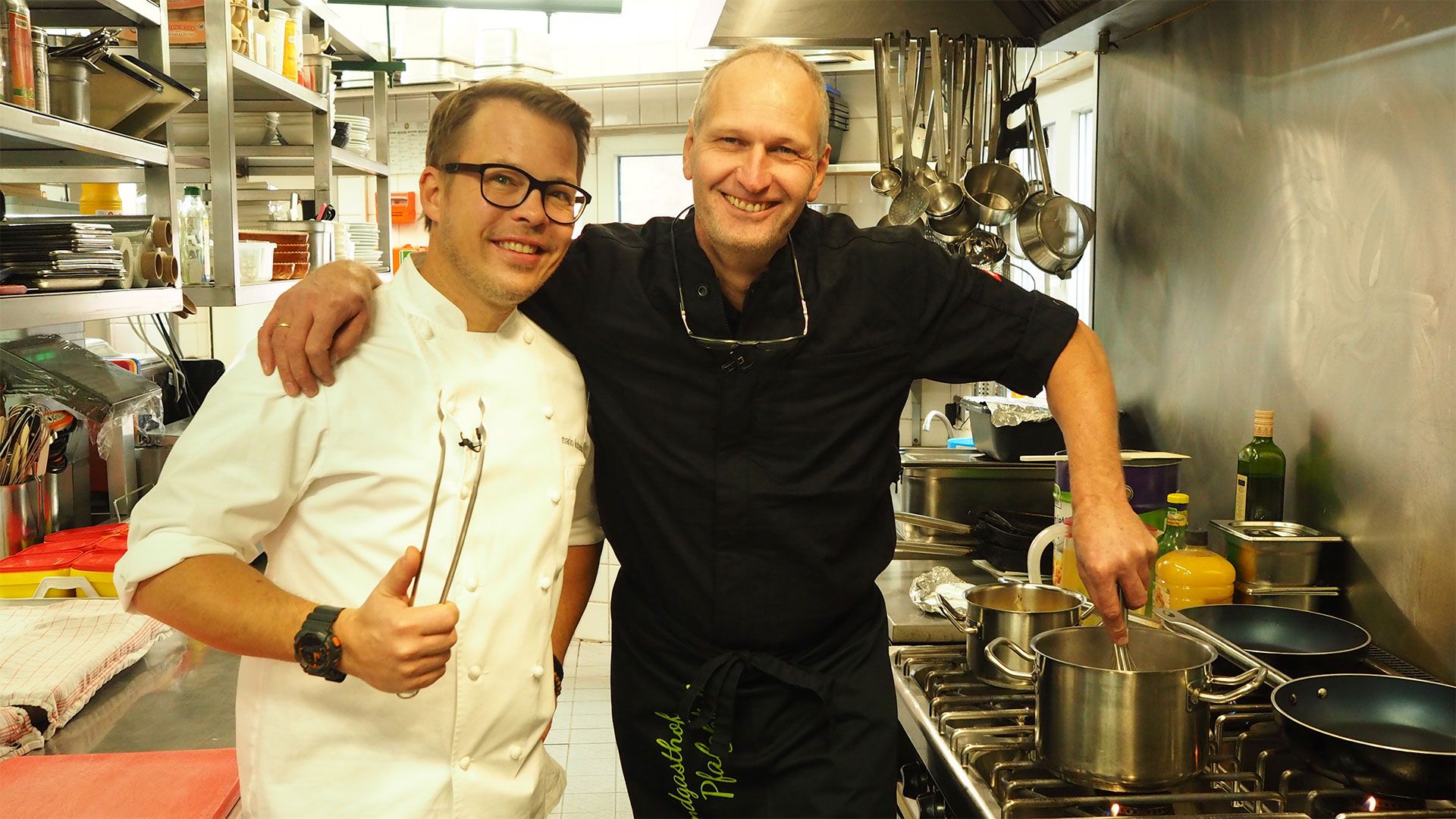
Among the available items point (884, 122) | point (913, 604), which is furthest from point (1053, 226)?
point (913, 604)

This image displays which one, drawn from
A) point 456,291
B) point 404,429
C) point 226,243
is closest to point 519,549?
point 404,429

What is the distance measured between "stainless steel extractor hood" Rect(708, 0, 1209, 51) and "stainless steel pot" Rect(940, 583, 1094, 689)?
1.58m

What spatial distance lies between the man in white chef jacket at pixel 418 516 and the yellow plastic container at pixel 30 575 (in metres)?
1.14

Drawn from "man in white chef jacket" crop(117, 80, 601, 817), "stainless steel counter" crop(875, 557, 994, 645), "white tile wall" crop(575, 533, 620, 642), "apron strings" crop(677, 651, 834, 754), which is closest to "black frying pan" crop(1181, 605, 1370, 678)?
"stainless steel counter" crop(875, 557, 994, 645)

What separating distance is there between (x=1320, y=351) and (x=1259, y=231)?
33 centimetres

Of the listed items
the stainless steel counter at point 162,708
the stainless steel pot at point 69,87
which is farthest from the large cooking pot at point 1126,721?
the stainless steel pot at point 69,87

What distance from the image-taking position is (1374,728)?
147cm

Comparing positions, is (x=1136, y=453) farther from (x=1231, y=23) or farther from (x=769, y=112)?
(x=769, y=112)

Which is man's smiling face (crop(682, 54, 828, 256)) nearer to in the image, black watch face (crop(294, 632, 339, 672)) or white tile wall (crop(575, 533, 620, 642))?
black watch face (crop(294, 632, 339, 672))

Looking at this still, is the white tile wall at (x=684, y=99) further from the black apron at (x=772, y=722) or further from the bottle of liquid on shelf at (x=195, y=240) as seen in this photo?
the black apron at (x=772, y=722)

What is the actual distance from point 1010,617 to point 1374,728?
1.63 ft

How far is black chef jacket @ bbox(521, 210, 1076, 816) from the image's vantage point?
161cm

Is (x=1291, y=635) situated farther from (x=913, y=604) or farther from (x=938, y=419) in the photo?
(x=938, y=419)

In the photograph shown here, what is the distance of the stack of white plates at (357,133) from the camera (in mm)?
4707
